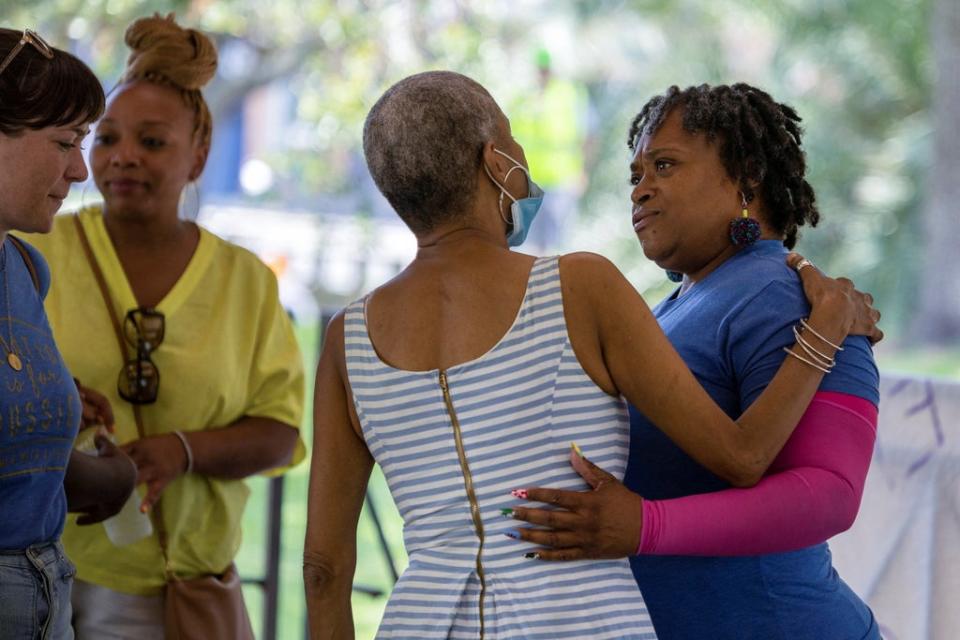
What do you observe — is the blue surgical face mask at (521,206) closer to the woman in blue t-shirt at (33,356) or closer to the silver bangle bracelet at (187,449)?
the woman in blue t-shirt at (33,356)

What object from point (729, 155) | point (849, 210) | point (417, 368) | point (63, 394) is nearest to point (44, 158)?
point (63, 394)

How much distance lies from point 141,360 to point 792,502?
56.7 inches

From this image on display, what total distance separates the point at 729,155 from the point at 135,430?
4.60 feet

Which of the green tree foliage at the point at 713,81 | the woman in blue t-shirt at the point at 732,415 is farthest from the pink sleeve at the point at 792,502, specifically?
the green tree foliage at the point at 713,81

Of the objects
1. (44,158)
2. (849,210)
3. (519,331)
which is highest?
(849,210)

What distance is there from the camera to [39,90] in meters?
1.88

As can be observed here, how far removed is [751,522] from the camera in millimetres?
1902

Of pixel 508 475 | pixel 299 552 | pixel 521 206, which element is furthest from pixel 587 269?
pixel 299 552

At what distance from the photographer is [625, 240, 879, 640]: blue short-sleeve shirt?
2031 mm

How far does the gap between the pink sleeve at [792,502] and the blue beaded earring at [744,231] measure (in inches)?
14.6

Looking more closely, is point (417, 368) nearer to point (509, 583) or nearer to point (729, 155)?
point (509, 583)

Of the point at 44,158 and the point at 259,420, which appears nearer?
the point at 44,158

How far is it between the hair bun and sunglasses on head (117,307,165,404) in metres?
0.55

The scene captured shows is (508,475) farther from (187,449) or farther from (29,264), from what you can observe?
(187,449)
